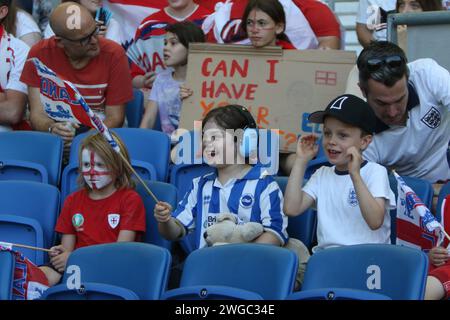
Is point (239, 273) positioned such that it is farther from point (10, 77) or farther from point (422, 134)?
point (10, 77)

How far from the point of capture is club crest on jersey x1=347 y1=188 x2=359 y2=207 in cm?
562

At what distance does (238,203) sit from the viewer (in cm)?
591

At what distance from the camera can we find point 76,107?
5953 millimetres

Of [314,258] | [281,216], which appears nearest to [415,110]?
[281,216]

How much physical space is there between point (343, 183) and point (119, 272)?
1201 mm

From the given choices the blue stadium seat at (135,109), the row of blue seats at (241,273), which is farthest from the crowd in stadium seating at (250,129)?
the row of blue seats at (241,273)

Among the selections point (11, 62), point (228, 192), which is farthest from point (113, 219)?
point (11, 62)

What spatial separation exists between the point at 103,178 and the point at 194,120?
1.17 metres

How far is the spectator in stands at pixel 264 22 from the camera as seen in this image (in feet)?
23.7

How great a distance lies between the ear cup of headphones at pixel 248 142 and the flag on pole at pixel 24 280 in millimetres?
1210

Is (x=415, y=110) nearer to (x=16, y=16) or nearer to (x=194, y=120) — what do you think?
(x=194, y=120)

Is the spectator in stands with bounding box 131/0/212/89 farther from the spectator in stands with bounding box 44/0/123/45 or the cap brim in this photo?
the cap brim

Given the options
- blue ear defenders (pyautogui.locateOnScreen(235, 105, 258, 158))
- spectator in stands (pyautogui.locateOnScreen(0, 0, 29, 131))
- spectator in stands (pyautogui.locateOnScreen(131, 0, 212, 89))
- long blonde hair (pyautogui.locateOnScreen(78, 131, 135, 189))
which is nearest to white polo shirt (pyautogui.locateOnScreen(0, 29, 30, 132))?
spectator in stands (pyautogui.locateOnScreen(0, 0, 29, 131))

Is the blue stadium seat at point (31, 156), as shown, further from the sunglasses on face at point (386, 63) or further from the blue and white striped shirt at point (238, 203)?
the sunglasses on face at point (386, 63)
